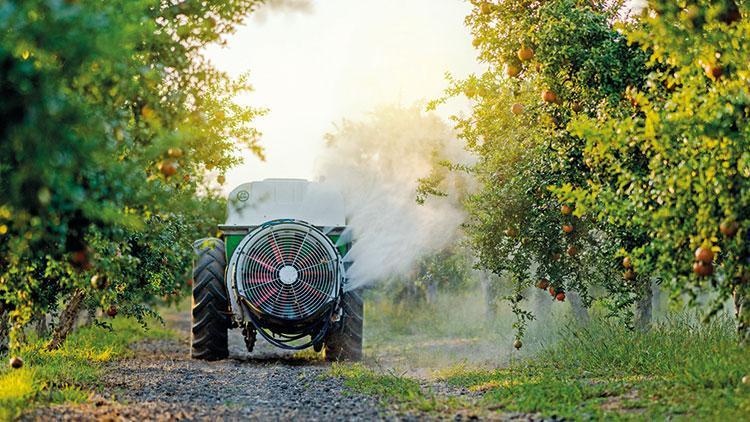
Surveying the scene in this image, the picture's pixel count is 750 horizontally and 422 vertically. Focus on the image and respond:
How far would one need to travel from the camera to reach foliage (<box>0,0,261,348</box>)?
430 cm

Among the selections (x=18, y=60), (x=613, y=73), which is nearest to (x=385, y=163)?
(x=613, y=73)

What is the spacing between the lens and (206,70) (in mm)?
6777

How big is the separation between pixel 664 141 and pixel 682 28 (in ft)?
3.49

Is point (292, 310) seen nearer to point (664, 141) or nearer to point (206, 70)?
point (206, 70)

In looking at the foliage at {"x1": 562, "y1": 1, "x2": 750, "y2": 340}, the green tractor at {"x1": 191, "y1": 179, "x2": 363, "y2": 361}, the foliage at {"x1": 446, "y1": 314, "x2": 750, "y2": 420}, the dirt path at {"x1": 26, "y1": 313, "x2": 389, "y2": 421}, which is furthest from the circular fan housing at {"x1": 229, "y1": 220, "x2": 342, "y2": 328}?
the foliage at {"x1": 562, "y1": 1, "x2": 750, "y2": 340}

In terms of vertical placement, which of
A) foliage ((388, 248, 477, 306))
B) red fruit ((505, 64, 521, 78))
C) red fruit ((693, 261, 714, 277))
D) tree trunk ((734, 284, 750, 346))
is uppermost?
red fruit ((505, 64, 521, 78))

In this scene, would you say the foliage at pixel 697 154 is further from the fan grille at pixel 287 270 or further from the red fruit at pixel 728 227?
the fan grille at pixel 287 270

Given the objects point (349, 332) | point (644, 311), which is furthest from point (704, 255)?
point (349, 332)

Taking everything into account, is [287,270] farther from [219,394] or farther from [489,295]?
[489,295]

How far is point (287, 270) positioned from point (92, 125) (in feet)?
22.6

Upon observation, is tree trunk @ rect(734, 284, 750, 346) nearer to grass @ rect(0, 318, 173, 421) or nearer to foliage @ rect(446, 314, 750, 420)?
foliage @ rect(446, 314, 750, 420)

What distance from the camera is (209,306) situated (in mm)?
12180

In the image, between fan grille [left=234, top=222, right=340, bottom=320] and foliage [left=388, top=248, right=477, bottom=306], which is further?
foliage [left=388, top=248, right=477, bottom=306]

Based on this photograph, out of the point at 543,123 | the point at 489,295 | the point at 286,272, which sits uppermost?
the point at 543,123
